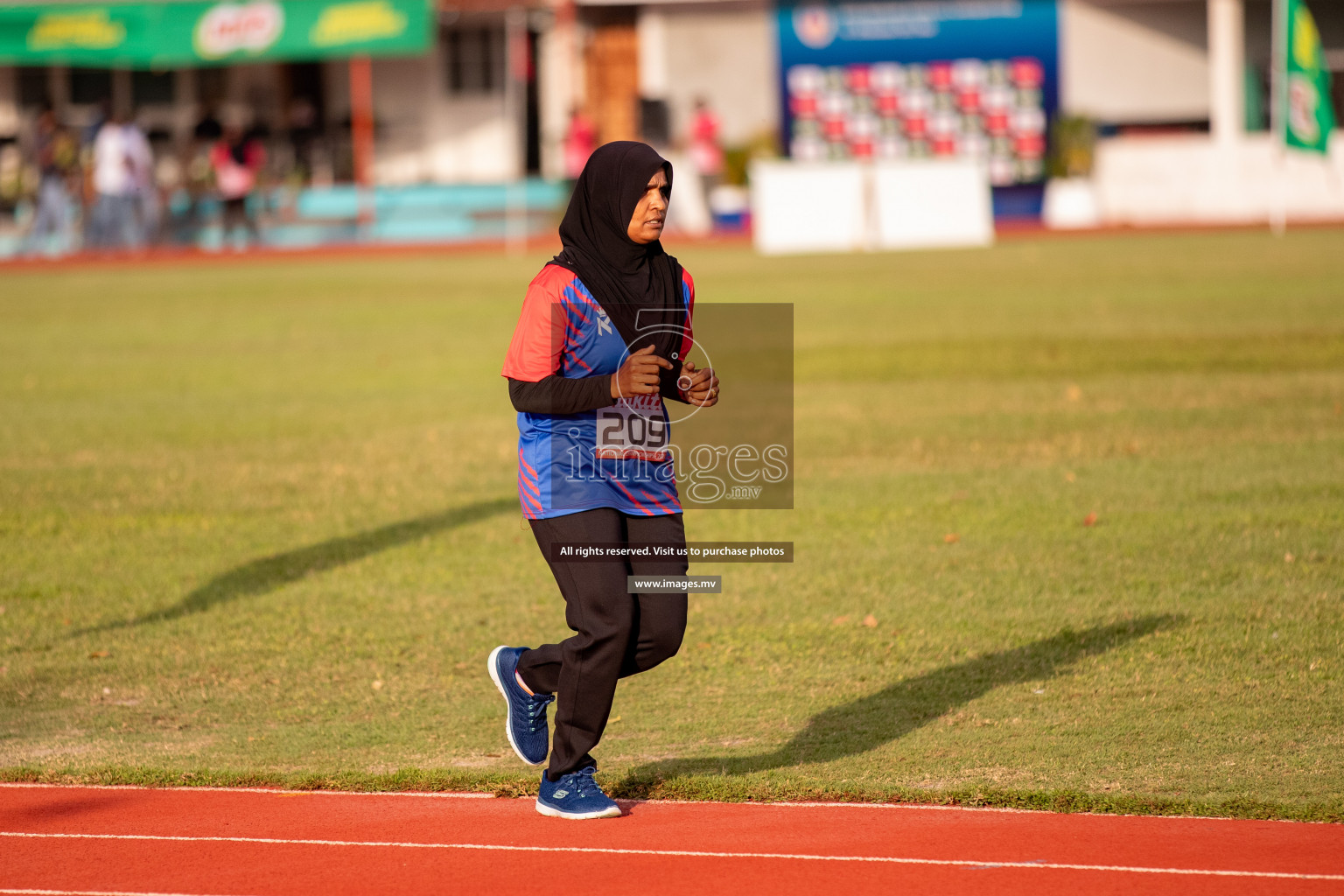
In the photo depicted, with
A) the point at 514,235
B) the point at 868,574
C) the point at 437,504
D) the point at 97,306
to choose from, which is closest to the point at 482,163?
the point at 514,235

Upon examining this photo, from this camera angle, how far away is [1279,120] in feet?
89.6

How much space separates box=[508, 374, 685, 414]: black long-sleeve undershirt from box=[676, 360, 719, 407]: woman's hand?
24 centimetres

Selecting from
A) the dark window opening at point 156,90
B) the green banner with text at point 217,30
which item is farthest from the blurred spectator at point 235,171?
the dark window opening at point 156,90

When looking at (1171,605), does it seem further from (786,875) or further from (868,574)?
(786,875)

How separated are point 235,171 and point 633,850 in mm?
28973

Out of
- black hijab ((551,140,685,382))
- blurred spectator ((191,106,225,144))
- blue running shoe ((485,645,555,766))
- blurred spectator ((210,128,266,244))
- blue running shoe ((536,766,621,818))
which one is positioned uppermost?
blurred spectator ((191,106,225,144))

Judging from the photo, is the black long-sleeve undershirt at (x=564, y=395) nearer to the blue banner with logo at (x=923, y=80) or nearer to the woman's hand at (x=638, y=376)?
the woman's hand at (x=638, y=376)

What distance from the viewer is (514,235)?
3406 cm

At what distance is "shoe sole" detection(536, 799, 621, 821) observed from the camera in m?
5.07

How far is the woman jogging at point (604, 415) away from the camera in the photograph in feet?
15.5

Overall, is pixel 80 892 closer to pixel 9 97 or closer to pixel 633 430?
pixel 633 430

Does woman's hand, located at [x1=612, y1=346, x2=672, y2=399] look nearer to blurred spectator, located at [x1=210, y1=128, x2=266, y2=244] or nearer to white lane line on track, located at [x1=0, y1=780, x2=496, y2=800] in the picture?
white lane line on track, located at [x1=0, y1=780, x2=496, y2=800]

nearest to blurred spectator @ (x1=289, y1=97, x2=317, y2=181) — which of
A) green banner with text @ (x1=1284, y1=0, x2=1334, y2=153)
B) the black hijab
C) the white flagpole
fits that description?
the white flagpole

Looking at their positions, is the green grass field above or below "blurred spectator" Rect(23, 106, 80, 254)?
below
